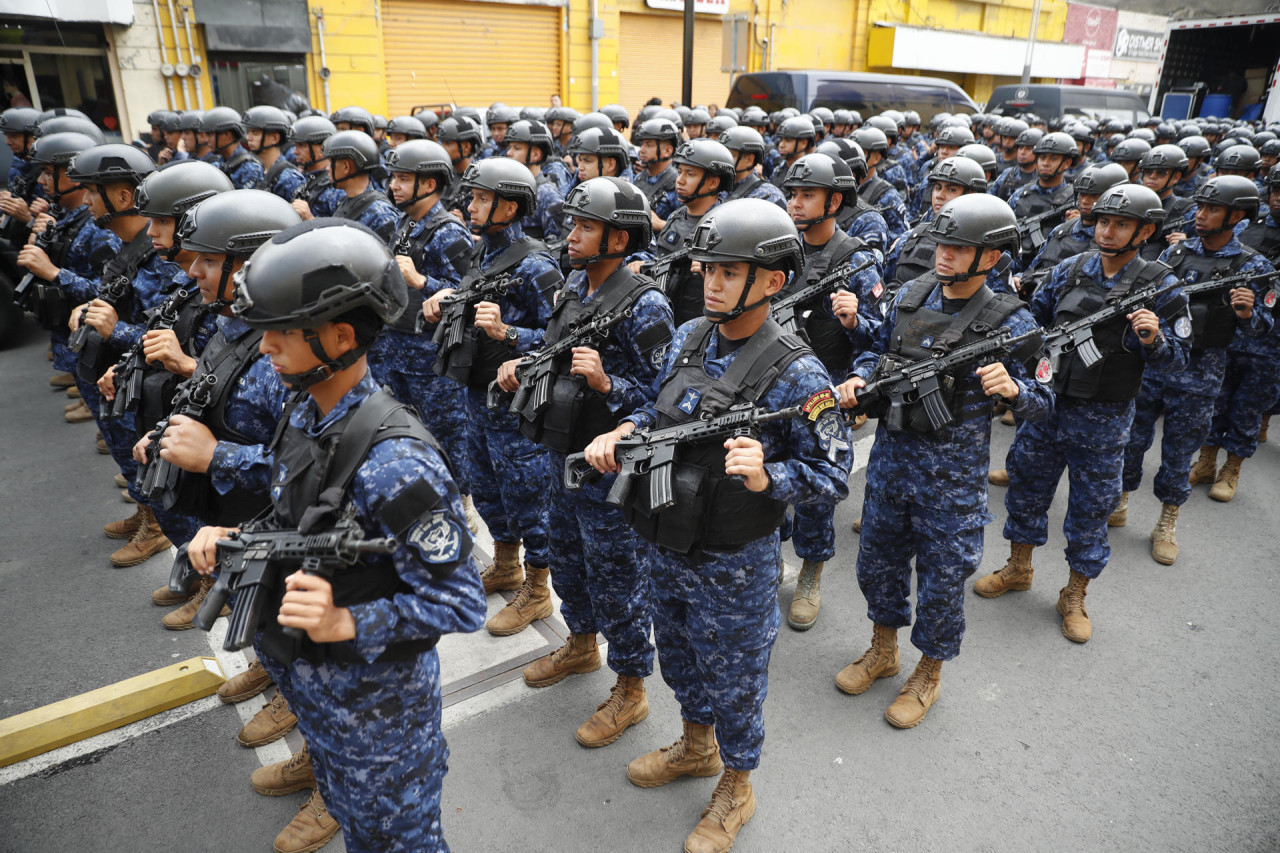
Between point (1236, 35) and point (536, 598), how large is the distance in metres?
23.7

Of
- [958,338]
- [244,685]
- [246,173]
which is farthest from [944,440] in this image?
[246,173]

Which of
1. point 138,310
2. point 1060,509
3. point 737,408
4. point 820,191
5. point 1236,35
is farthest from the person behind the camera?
point 1236,35

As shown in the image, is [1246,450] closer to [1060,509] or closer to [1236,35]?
[1060,509]

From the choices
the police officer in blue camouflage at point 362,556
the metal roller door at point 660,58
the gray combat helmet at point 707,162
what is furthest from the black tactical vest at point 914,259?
the metal roller door at point 660,58

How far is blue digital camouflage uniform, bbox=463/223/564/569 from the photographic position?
443 cm

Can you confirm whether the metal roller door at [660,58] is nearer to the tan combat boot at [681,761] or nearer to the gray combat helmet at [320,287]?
the tan combat boot at [681,761]

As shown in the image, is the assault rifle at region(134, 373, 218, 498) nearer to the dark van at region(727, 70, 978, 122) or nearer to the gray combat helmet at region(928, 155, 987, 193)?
the gray combat helmet at region(928, 155, 987, 193)

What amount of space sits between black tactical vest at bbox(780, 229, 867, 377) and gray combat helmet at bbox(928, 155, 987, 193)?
61.9 inches

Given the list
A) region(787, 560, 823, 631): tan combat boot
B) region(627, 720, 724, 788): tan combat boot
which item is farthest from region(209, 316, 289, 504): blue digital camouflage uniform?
region(787, 560, 823, 631): tan combat boot

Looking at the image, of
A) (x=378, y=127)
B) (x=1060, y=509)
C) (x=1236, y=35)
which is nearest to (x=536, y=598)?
(x=1060, y=509)

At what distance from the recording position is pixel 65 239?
18.9 feet

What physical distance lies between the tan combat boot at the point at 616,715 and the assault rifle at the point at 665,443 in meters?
1.34

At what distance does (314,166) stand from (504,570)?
18.6ft

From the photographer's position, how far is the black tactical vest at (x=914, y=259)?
571 centimetres
